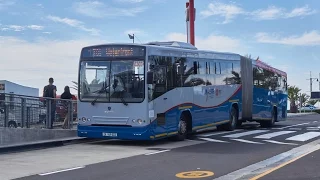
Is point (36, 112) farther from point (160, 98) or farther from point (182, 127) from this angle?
point (182, 127)

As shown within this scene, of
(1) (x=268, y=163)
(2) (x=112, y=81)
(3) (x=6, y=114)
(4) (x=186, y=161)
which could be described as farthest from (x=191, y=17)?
(1) (x=268, y=163)

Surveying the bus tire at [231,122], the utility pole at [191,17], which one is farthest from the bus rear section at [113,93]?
the utility pole at [191,17]

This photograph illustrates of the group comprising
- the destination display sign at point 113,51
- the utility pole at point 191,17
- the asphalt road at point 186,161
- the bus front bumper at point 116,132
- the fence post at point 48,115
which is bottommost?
the asphalt road at point 186,161

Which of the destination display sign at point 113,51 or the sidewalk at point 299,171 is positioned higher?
the destination display sign at point 113,51

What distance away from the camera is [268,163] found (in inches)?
468

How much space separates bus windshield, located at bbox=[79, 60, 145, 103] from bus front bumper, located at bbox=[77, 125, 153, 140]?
3.05 ft

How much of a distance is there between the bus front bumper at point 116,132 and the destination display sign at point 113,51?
2.45m

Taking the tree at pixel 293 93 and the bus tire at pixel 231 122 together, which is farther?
the tree at pixel 293 93

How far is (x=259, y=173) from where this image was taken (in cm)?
1023

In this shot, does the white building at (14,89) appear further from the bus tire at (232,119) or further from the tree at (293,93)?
the tree at (293,93)

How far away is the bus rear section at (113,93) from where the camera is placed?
16.0 m

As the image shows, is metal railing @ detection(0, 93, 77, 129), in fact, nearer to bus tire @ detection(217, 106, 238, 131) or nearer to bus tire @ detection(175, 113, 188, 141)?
bus tire @ detection(175, 113, 188, 141)

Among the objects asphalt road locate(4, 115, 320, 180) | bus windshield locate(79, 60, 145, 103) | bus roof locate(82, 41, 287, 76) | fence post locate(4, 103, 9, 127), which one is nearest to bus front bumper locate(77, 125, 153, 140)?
asphalt road locate(4, 115, 320, 180)

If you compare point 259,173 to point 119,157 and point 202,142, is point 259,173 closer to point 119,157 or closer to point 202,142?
point 119,157
